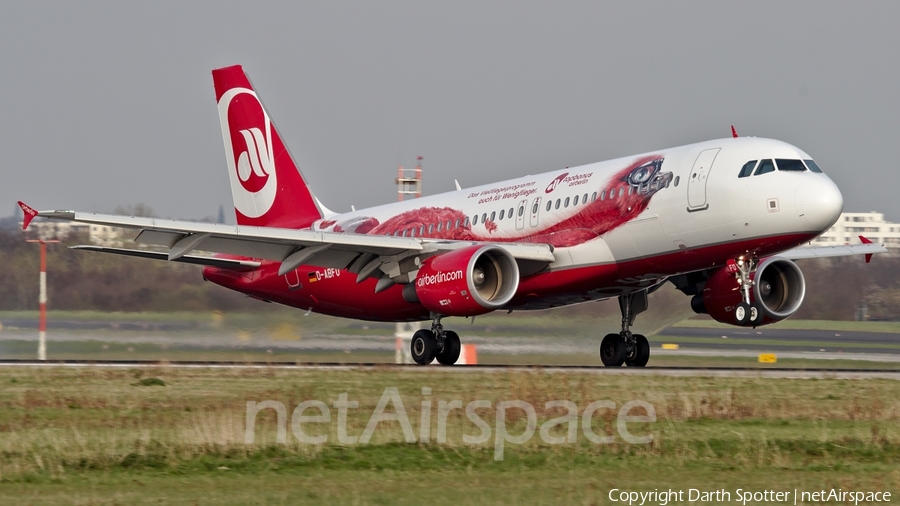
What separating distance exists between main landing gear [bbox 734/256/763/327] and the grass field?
5089 mm

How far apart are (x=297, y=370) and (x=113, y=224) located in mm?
4903

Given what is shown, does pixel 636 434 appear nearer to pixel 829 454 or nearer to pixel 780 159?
pixel 829 454

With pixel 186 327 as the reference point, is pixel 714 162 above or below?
above

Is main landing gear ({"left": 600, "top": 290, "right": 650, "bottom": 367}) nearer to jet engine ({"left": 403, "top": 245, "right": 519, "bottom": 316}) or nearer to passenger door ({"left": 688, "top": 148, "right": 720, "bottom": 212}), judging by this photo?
jet engine ({"left": 403, "top": 245, "right": 519, "bottom": 316})

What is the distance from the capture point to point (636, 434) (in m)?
14.3

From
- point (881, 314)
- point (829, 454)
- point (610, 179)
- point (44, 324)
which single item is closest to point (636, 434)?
point (829, 454)

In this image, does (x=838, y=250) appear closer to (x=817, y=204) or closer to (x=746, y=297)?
(x=746, y=297)

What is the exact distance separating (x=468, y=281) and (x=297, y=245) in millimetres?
4501

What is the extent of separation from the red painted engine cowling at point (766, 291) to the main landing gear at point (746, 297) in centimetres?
29

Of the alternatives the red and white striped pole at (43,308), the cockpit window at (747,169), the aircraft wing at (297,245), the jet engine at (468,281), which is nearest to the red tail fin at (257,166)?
the red and white striped pole at (43,308)

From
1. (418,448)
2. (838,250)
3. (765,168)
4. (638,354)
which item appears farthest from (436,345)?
(418,448)

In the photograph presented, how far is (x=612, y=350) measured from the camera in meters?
29.2

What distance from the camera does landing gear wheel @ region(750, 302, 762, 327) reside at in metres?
25.1

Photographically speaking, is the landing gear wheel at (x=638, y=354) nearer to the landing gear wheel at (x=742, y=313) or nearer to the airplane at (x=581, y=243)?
the airplane at (x=581, y=243)
